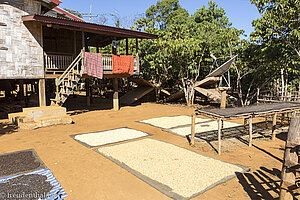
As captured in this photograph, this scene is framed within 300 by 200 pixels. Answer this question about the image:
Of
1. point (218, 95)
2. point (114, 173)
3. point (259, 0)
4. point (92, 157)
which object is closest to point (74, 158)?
point (92, 157)

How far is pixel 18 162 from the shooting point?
5.86 m

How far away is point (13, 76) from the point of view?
35.7 feet

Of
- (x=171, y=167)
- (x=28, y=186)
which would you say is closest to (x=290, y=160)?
(x=171, y=167)

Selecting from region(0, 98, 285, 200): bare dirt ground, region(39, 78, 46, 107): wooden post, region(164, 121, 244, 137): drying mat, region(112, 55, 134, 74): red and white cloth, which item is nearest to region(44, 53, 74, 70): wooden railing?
region(39, 78, 46, 107): wooden post

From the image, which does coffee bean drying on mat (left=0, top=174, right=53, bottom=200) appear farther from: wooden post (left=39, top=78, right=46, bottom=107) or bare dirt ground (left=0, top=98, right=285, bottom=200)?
wooden post (left=39, top=78, right=46, bottom=107)

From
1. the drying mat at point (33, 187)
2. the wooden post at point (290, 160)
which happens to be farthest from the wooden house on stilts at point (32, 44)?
the wooden post at point (290, 160)

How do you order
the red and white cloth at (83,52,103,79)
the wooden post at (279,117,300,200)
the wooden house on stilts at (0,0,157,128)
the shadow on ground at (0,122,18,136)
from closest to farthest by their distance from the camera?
the wooden post at (279,117,300,200) < the shadow on ground at (0,122,18,136) < the wooden house on stilts at (0,0,157,128) < the red and white cloth at (83,52,103,79)

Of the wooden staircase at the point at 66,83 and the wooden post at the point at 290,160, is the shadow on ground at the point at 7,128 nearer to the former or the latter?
the wooden staircase at the point at 66,83

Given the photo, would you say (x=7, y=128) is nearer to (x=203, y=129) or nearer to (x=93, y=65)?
(x=93, y=65)

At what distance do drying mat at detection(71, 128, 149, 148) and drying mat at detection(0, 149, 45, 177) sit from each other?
1.71m

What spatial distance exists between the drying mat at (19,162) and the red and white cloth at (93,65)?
657cm

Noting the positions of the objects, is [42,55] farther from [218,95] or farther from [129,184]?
[218,95]

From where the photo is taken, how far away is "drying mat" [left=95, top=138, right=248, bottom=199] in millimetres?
4625

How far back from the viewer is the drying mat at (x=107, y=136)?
774cm
